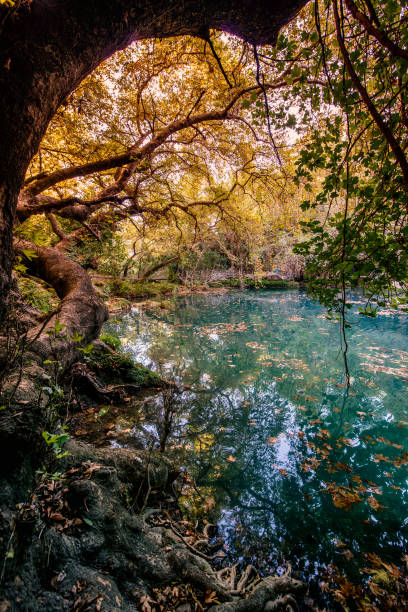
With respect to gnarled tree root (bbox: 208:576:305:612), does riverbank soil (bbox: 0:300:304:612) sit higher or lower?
higher

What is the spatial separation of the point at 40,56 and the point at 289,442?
5.66 meters

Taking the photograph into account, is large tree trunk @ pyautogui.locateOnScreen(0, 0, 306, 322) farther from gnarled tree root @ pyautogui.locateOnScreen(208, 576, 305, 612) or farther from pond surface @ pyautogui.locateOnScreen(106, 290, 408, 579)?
pond surface @ pyautogui.locateOnScreen(106, 290, 408, 579)

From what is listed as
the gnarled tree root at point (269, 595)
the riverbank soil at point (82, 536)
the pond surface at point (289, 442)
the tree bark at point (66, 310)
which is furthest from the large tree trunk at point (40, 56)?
the pond surface at point (289, 442)

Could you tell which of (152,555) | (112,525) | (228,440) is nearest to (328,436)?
(228,440)

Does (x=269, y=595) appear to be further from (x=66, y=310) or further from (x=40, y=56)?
(x=40, y=56)

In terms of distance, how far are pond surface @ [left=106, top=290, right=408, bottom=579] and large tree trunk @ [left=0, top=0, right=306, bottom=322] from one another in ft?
9.78

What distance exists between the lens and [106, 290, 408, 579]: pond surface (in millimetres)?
2775

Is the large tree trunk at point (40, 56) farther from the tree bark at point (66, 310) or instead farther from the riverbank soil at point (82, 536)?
the tree bark at point (66, 310)

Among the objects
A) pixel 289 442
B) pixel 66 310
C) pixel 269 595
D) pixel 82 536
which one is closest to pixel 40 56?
pixel 66 310

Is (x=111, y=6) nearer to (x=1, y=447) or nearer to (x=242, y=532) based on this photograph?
(x=1, y=447)

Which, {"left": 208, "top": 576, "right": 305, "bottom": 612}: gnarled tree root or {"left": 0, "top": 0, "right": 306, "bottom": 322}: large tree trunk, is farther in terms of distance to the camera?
{"left": 208, "top": 576, "right": 305, "bottom": 612}: gnarled tree root

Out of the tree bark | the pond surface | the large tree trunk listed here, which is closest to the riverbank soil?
the tree bark

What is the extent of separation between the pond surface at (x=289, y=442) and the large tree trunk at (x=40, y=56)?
9.78 feet

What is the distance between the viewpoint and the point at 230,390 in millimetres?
6090
